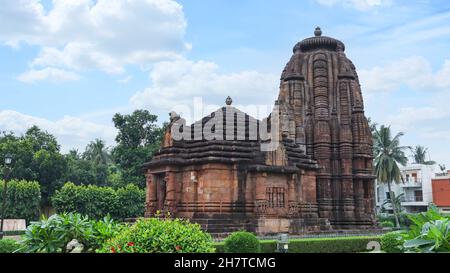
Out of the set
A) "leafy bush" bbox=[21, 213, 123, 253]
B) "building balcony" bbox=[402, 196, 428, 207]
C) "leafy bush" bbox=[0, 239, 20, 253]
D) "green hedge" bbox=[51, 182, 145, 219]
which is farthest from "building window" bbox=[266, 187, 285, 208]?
"building balcony" bbox=[402, 196, 428, 207]

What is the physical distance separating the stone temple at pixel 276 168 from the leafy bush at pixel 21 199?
711 inches

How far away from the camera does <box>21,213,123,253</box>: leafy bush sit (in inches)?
382

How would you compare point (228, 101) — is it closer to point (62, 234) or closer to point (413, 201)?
point (62, 234)

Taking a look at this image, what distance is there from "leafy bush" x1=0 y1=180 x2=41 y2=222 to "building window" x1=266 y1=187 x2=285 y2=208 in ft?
79.9

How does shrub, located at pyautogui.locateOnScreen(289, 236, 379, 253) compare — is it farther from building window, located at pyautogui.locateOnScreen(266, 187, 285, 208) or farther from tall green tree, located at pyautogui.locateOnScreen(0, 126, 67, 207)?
tall green tree, located at pyautogui.locateOnScreen(0, 126, 67, 207)

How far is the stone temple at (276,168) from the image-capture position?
1903 cm

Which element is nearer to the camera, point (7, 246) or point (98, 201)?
point (7, 246)

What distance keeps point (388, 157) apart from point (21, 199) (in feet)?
111

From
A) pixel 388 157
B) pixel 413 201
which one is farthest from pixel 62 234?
pixel 413 201

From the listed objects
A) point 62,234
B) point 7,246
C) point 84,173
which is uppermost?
point 84,173

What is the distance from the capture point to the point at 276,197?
1967cm
